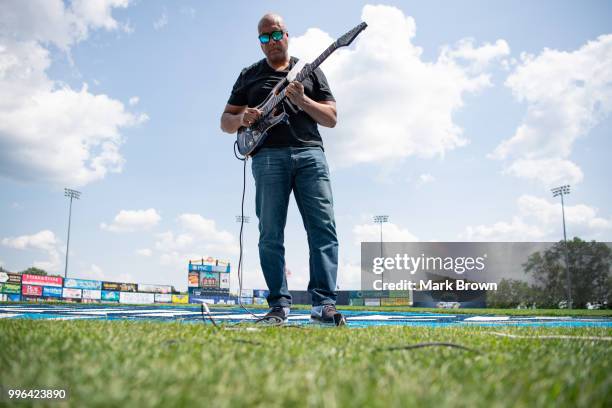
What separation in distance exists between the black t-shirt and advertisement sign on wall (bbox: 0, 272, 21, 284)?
41.5 meters

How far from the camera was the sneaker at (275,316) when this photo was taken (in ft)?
10.7

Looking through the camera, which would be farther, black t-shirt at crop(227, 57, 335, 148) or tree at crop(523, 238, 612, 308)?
tree at crop(523, 238, 612, 308)

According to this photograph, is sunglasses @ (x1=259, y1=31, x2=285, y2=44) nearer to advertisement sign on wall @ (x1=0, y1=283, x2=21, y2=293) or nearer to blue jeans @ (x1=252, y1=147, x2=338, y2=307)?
blue jeans @ (x1=252, y1=147, x2=338, y2=307)

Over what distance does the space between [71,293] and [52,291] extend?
1.64 meters

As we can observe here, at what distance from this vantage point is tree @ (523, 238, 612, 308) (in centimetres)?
5903

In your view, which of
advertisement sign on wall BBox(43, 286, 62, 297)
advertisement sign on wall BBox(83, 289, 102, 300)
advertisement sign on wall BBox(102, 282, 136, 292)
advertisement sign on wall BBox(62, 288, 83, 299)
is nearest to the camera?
advertisement sign on wall BBox(43, 286, 62, 297)

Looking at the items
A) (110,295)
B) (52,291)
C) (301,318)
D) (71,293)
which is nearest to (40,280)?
Answer: (52,291)

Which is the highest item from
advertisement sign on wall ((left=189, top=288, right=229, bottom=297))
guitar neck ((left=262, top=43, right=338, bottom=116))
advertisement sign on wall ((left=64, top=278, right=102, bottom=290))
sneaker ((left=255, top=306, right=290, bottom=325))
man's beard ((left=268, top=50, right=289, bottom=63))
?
man's beard ((left=268, top=50, right=289, bottom=63))

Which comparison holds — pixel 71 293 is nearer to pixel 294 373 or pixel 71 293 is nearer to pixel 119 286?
pixel 119 286

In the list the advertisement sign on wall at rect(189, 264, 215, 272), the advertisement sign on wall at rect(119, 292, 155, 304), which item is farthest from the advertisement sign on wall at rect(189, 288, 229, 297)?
the advertisement sign on wall at rect(119, 292, 155, 304)

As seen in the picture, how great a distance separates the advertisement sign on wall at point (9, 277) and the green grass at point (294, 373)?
42960 mm

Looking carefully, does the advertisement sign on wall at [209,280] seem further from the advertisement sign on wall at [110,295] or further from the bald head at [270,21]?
the bald head at [270,21]

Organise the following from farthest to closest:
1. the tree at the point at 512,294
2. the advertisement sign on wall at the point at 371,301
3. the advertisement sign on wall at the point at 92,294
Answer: the tree at the point at 512,294, the advertisement sign on wall at the point at 371,301, the advertisement sign on wall at the point at 92,294

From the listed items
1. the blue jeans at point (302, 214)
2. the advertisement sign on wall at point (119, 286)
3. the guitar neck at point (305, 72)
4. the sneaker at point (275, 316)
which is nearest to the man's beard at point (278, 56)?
the guitar neck at point (305, 72)
